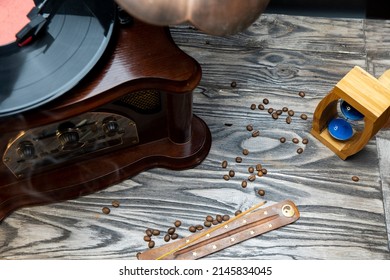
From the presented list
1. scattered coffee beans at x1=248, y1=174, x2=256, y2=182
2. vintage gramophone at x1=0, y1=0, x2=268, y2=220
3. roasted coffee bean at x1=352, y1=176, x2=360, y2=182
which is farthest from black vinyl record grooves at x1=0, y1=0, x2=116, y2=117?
roasted coffee bean at x1=352, y1=176, x2=360, y2=182

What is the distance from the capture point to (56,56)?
875 mm

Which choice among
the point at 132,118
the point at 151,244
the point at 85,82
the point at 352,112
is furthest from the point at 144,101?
the point at 352,112

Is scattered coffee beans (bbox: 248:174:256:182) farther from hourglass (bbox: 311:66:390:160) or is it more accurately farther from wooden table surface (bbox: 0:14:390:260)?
hourglass (bbox: 311:66:390:160)

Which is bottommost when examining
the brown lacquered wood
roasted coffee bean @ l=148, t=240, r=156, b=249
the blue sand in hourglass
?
roasted coffee bean @ l=148, t=240, r=156, b=249

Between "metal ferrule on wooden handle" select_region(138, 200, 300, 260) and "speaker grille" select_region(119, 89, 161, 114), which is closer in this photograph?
"speaker grille" select_region(119, 89, 161, 114)

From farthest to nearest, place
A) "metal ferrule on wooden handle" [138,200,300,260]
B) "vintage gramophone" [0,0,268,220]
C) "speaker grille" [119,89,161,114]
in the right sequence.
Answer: "metal ferrule on wooden handle" [138,200,300,260]
"speaker grille" [119,89,161,114]
"vintage gramophone" [0,0,268,220]

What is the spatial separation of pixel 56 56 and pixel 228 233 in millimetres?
534

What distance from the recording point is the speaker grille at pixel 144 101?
100 centimetres

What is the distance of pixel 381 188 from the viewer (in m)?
1.18

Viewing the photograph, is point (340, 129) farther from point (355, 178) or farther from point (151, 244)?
point (151, 244)

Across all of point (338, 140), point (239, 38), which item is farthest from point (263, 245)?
point (239, 38)

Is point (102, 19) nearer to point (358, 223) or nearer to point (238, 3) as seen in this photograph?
point (238, 3)

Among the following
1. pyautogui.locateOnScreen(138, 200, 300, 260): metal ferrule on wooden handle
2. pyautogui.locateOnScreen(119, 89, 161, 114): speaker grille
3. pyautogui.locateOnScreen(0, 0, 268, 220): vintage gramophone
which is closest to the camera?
pyautogui.locateOnScreen(0, 0, 268, 220): vintage gramophone

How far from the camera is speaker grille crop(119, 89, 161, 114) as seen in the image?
3.27ft
